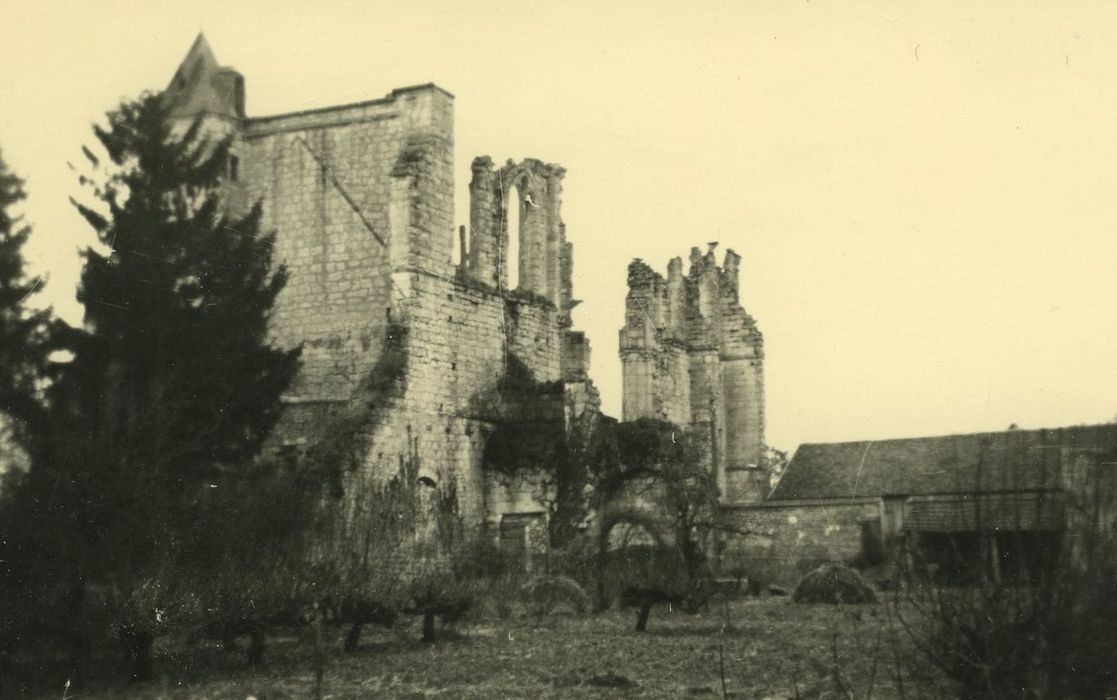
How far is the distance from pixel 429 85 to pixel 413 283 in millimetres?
3720

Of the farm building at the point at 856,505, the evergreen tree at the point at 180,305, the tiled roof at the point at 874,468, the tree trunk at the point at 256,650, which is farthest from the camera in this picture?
the tiled roof at the point at 874,468

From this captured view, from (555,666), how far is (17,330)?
33.9 ft

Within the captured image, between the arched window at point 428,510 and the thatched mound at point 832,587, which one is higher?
the arched window at point 428,510

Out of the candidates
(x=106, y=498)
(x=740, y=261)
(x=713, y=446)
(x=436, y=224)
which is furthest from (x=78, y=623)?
(x=740, y=261)

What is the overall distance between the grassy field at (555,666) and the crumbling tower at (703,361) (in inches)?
674

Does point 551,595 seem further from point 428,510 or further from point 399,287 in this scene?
point 399,287

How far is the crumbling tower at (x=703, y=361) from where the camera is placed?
1308 inches

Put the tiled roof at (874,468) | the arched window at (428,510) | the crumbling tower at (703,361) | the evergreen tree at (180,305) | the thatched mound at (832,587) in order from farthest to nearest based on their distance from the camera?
the tiled roof at (874,468), the crumbling tower at (703,361), the thatched mound at (832,587), the arched window at (428,510), the evergreen tree at (180,305)

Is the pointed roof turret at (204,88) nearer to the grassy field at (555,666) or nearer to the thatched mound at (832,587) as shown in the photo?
the grassy field at (555,666)

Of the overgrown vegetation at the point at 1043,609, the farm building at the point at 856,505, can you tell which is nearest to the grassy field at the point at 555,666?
the overgrown vegetation at the point at 1043,609

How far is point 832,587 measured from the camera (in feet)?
A: 71.0

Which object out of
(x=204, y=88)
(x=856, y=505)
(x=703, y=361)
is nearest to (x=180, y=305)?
(x=204, y=88)

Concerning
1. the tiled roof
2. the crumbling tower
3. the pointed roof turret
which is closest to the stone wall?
the tiled roof

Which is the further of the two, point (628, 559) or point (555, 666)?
point (628, 559)
